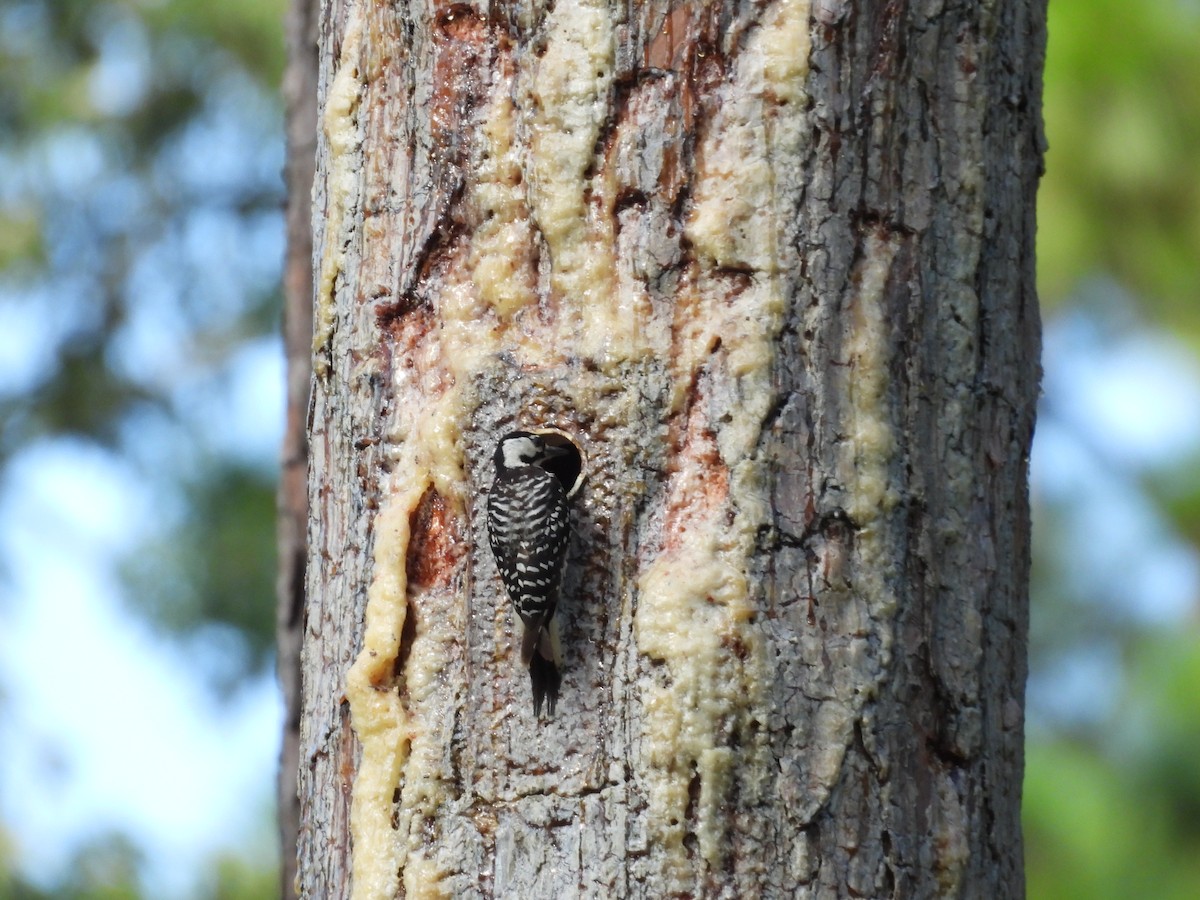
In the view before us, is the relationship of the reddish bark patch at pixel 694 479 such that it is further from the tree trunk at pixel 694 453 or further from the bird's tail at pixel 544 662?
the bird's tail at pixel 544 662

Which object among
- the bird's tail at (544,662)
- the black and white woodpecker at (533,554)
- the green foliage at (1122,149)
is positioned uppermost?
the green foliage at (1122,149)

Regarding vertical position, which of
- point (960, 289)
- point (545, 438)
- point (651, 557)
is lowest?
point (651, 557)

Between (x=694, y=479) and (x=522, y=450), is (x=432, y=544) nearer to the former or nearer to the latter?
(x=522, y=450)

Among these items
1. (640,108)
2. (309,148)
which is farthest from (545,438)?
(309,148)

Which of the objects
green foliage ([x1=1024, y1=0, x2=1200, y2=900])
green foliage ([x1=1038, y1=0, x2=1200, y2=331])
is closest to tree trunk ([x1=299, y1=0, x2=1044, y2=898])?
green foliage ([x1=1024, y1=0, x2=1200, y2=900])

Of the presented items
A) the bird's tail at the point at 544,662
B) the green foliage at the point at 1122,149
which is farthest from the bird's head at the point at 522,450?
the green foliage at the point at 1122,149

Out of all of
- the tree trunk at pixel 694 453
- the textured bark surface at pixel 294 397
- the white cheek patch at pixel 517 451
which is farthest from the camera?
the textured bark surface at pixel 294 397

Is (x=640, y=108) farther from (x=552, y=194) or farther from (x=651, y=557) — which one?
(x=651, y=557)
